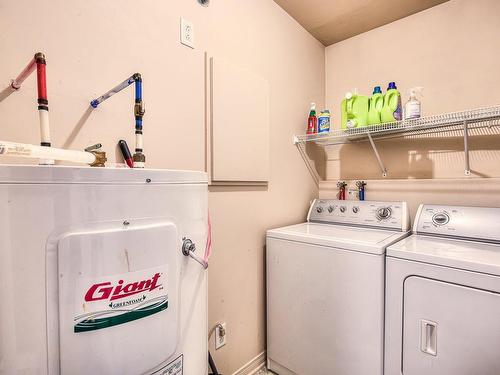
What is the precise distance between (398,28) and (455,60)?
53cm

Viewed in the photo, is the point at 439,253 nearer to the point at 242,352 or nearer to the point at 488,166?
the point at 488,166

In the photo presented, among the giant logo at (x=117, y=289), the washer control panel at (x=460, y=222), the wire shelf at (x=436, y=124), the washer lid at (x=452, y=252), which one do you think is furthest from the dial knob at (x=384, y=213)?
the giant logo at (x=117, y=289)

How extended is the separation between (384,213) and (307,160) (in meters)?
0.77

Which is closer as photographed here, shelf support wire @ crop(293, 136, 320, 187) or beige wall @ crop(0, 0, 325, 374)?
beige wall @ crop(0, 0, 325, 374)

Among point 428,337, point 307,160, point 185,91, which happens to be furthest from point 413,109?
point 185,91

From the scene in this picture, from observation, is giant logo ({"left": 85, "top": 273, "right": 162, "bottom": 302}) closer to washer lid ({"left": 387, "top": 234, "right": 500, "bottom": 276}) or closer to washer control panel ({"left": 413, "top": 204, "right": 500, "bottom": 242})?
washer lid ({"left": 387, "top": 234, "right": 500, "bottom": 276})

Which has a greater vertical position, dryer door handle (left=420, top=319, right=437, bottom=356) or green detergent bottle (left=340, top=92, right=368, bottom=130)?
green detergent bottle (left=340, top=92, right=368, bottom=130)

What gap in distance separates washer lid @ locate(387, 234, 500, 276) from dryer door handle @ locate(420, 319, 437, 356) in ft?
0.92

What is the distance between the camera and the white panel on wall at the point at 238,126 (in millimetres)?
1462

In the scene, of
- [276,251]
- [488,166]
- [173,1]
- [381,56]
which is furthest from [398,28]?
[276,251]

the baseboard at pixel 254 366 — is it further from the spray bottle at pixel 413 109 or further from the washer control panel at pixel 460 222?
the spray bottle at pixel 413 109

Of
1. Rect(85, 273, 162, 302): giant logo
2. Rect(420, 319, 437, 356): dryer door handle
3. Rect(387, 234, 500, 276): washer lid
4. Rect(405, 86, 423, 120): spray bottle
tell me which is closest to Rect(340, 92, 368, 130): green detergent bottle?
Rect(405, 86, 423, 120): spray bottle

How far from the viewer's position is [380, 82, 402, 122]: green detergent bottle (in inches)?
66.8

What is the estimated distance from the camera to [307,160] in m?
2.25
